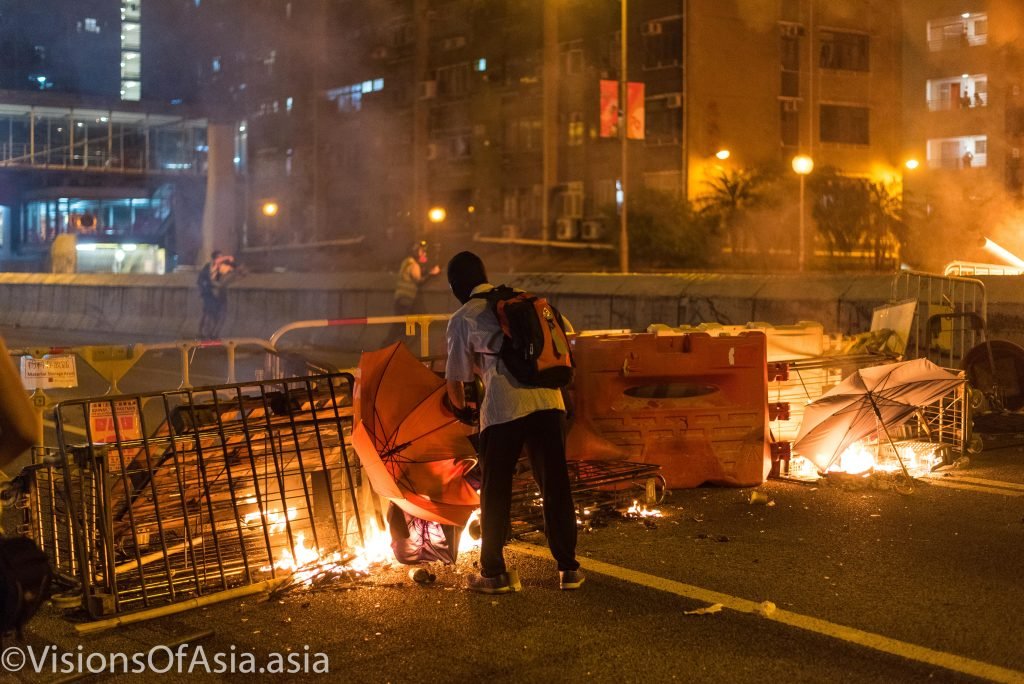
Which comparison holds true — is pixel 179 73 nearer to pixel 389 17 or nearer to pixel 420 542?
pixel 389 17

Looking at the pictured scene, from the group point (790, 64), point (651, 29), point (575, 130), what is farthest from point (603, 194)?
point (790, 64)

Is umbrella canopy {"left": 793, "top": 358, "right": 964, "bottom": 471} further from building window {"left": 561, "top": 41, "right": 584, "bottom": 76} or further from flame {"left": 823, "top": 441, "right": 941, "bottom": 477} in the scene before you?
building window {"left": 561, "top": 41, "right": 584, "bottom": 76}

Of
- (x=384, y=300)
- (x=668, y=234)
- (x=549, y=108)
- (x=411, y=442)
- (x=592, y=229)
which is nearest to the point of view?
(x=411, y=442)

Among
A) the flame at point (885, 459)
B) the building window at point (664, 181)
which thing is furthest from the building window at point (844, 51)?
the flame at point (885, 459)

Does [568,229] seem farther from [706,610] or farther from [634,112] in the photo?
[706,610]

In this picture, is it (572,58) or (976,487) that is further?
(572,58)

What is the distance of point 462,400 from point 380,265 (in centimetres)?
4246

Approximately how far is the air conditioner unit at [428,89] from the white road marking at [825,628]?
4568 centimetres

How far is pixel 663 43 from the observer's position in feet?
130

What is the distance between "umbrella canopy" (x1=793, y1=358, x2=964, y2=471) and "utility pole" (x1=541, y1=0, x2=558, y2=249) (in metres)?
36.0

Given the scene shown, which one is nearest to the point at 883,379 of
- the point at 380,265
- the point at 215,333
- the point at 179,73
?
the point at 215,333

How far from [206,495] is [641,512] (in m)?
2.55

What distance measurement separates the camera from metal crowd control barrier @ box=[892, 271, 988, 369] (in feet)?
32.1

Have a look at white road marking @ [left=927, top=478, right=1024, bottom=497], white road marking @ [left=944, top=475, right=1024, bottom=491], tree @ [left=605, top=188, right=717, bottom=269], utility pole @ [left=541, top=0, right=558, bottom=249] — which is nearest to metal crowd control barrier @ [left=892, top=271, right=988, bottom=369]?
white road marking @ [left=944, top=475, right=1024, bottom=491]
